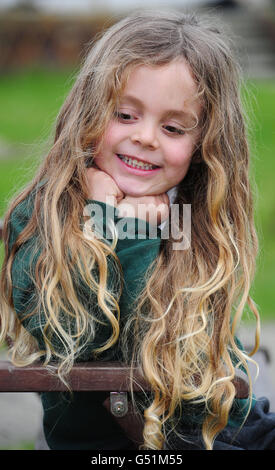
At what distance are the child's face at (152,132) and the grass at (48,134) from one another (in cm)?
34

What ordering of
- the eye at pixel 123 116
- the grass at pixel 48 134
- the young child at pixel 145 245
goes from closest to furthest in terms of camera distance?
the young child at pixel 145 245
the eye at pixel 123 116
the grass at pixel 48 134

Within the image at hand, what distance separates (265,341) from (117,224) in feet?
7.92

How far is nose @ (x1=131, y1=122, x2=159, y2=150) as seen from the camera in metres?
2.06

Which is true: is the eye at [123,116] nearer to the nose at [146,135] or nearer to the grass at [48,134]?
the nose at [146,135]

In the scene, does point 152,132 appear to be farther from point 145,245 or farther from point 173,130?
point 145,245

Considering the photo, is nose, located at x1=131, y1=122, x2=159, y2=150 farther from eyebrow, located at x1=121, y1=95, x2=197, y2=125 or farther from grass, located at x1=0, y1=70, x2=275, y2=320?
grass, located at x1=0, y1=70, x2=275, y2=320

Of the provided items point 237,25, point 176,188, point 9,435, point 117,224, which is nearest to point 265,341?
point 9,435

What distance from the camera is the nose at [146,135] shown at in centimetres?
206

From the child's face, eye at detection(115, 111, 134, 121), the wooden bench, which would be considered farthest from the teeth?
the wooden bench

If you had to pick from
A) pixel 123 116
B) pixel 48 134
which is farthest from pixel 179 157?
pixel 48 134

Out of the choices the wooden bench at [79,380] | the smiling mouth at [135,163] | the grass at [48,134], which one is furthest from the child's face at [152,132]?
the wooden bench at [79,380]

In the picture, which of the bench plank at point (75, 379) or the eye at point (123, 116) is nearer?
the bench plank at point (75, 379)

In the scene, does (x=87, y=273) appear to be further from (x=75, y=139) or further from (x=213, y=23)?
(x=213, y=23)
